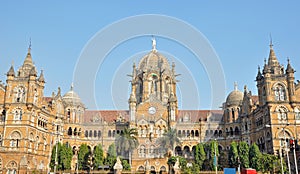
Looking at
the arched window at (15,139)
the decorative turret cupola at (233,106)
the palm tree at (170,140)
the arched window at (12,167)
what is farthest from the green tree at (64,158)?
the decorative turret cupola at (233,106)

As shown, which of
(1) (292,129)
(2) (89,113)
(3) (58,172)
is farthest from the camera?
(2) (89,113)

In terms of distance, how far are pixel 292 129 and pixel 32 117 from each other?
4934 cm

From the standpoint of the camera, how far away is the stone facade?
58.7 metres

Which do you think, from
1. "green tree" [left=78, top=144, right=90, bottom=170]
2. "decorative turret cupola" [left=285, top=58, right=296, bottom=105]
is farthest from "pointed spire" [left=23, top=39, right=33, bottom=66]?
"decorative turret cupola" [left=285, top=58, right=296, bottom=105]

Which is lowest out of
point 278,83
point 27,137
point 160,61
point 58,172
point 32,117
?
point 58,172

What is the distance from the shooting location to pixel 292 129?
2264 inches

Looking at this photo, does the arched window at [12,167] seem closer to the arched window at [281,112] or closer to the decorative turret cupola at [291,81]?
the arched window at [281,112]

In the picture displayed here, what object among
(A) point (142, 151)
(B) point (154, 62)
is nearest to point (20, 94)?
(A) point (142, 151)

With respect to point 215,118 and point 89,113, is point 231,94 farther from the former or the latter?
point 89,113

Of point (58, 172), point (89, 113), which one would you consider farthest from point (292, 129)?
point (89, 113)

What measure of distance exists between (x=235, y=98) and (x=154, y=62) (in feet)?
91.9

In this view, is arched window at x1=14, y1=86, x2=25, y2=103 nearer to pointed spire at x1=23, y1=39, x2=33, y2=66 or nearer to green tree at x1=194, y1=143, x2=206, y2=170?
pointed spire at x1=23, y1=39, x2=33, y2=66

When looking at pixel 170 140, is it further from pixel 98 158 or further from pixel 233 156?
pixel 98 158

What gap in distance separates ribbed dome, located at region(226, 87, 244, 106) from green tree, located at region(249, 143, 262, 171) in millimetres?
22072
